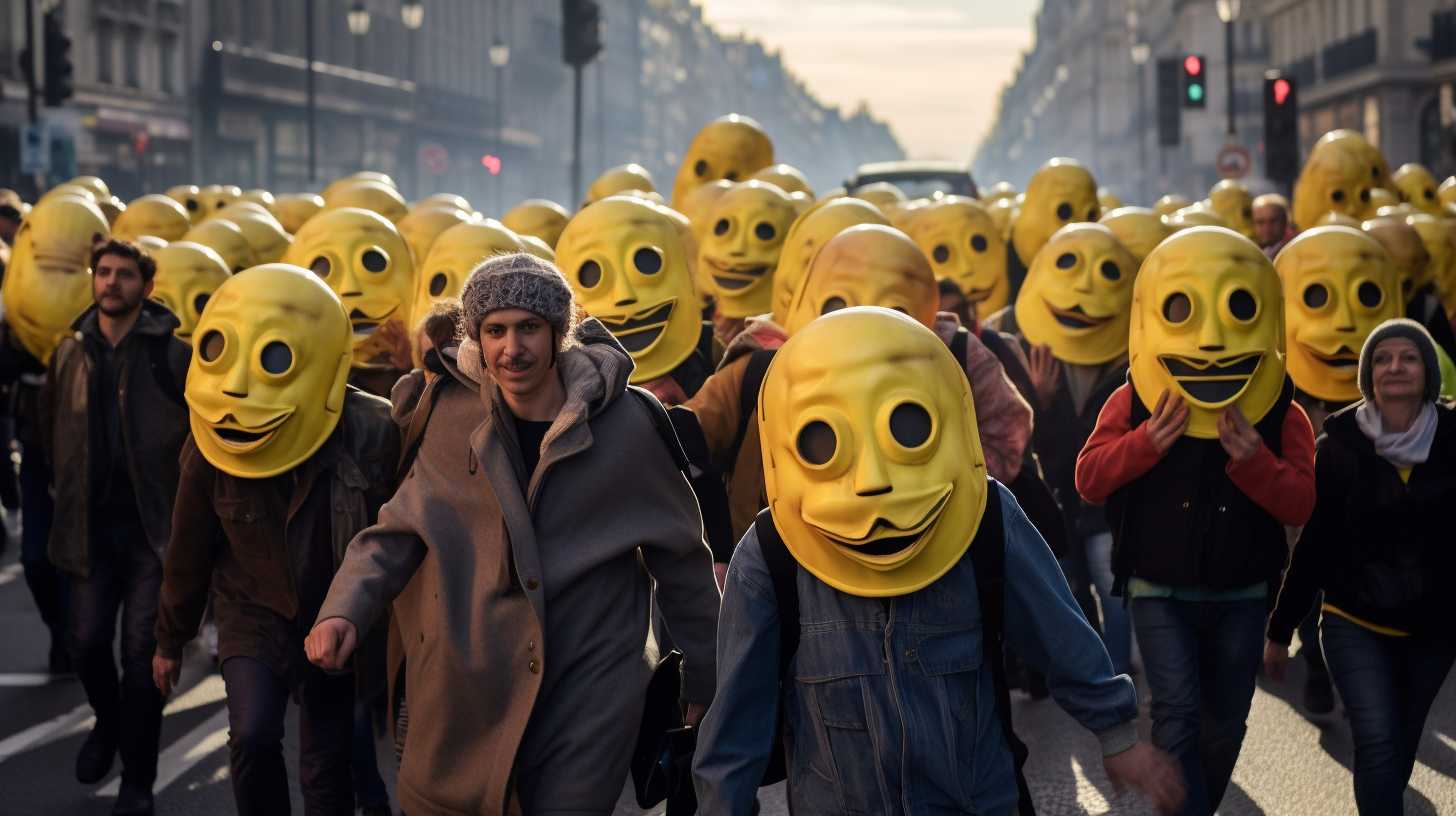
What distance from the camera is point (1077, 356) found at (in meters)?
8.62

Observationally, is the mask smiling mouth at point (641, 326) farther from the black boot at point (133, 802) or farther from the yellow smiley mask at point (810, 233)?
the black boot at point (133, 802)

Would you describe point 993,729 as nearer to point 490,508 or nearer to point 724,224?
point 490,508

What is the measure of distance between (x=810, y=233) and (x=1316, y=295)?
2063 millimetres

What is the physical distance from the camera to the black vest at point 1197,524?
5.63 metres

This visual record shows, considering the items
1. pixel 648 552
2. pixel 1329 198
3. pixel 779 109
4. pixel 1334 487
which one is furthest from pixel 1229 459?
pixel 779 109

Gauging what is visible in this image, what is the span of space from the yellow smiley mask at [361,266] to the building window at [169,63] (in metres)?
40.9

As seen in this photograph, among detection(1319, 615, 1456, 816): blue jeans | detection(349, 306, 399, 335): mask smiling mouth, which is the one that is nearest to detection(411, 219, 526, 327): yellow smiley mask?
detection(349, 306, 399, 335): mask smiling mouth

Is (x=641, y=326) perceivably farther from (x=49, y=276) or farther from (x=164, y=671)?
(x=49, y=276)

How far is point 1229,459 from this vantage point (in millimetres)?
5734

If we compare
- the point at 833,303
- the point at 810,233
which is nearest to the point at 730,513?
the point at 833,303

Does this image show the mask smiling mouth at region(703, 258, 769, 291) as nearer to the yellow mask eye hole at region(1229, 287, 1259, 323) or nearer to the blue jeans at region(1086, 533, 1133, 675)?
the blue jeans at region(1086, 533, 1133, 675)

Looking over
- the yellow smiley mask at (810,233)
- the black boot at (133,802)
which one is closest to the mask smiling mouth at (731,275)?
the yellow smiley mask at (810,233)

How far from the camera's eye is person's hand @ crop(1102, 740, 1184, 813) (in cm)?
385

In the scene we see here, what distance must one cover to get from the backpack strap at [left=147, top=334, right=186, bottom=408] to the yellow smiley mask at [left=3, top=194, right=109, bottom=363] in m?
2.74
